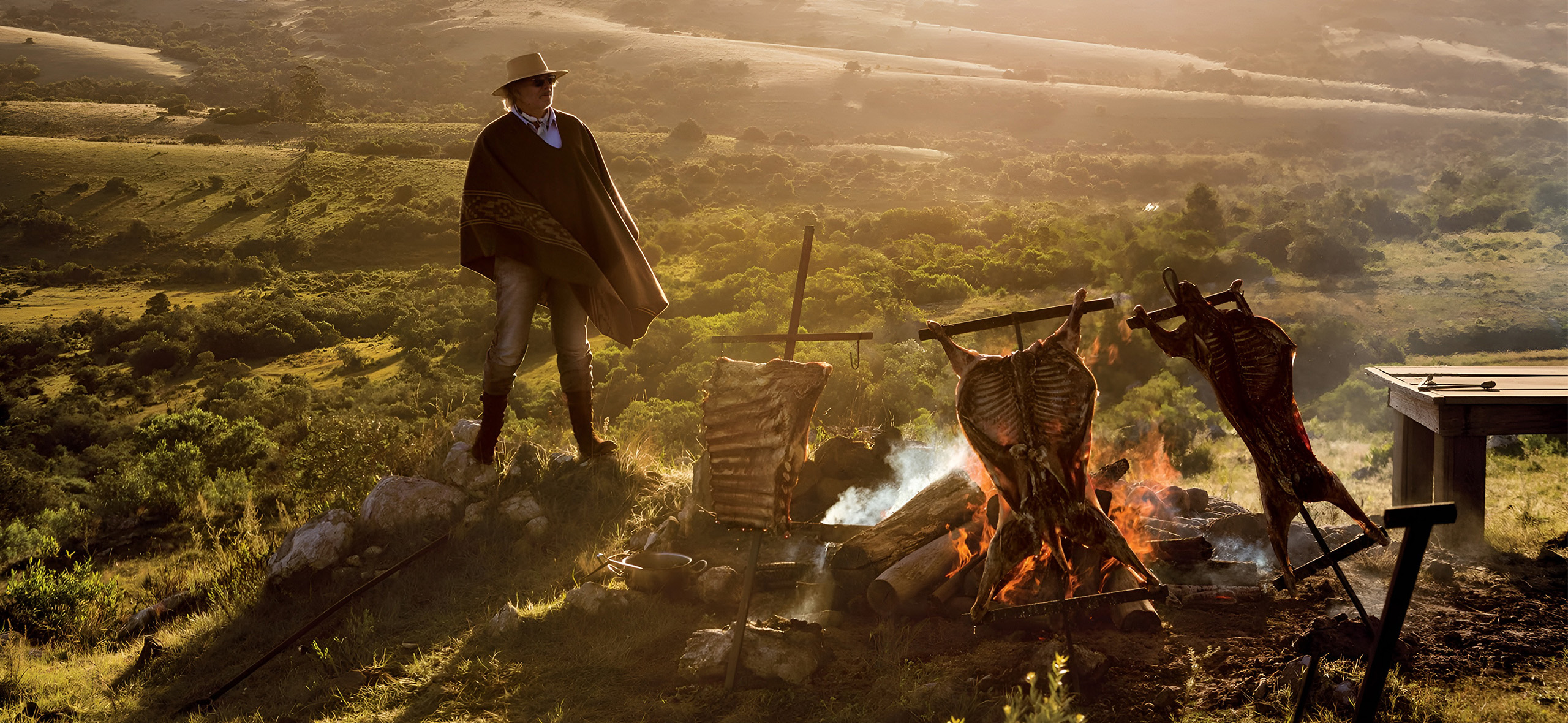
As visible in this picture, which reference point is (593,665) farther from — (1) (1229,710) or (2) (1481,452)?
(2) (1481,452)

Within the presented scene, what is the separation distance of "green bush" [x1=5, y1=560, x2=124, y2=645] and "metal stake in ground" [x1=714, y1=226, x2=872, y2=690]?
4560mm

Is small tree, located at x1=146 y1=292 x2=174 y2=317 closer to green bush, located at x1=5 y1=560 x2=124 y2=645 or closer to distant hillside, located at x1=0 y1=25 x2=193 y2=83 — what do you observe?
green bush, located at x1=5 y1=560 x2=124 y2=645

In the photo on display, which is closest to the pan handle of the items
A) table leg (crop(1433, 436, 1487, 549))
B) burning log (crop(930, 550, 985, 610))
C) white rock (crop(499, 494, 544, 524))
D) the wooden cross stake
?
white rock (crop(499, 494, 544, 524))

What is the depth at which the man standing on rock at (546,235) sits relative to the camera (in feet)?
17.6

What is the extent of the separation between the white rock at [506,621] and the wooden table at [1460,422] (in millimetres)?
5186

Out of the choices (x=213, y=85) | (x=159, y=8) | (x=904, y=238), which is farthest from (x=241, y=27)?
(x=904, y=238)

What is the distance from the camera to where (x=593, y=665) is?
4.32m

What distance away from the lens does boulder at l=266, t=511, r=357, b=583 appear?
562 cm

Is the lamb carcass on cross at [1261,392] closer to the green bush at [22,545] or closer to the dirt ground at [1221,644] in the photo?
the dirt ground at [1221,644]

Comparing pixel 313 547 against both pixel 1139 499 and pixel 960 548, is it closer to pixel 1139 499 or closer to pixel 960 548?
pixel 960 548

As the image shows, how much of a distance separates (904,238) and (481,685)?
28430 mm

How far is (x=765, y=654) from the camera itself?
4.02 metres

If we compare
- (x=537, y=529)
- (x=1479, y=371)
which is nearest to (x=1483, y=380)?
(x=1479, y=371)

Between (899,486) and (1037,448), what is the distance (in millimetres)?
2707
